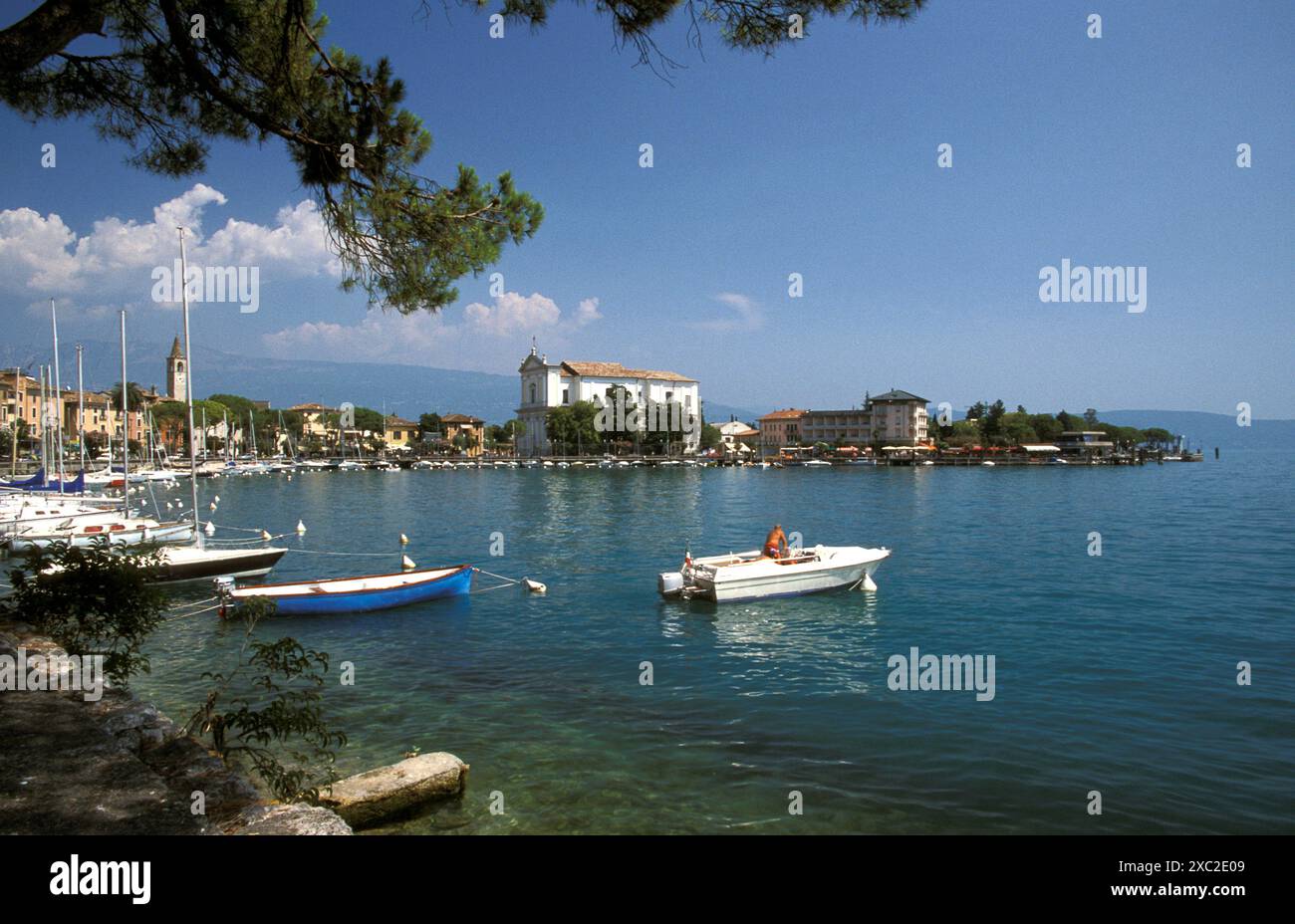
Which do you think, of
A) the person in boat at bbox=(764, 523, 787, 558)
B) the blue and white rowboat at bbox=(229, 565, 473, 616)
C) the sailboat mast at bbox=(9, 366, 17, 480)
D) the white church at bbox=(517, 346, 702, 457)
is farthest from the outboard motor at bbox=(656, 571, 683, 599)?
the white church at bbox=(517, 346, 702, 457)

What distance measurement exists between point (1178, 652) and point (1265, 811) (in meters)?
7.99

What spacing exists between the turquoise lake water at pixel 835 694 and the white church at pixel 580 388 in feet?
406

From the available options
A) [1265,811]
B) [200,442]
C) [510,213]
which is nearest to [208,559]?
[510,213]

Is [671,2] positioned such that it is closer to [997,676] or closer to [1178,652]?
[997,676]

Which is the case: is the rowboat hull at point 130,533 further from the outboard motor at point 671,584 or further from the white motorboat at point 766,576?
the white motorboat at point 766,576

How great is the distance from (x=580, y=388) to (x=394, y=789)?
485 feet

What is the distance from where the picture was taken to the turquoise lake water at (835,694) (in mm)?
8633

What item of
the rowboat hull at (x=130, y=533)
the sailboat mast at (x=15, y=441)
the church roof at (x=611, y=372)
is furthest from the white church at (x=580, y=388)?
the rowboat hull at (x=130, y=533)

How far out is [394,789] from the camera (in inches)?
303

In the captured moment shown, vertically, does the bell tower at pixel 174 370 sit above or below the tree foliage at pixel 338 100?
above

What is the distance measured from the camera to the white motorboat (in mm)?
19203

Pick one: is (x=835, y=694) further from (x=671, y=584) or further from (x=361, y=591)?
(x=361, y=591)

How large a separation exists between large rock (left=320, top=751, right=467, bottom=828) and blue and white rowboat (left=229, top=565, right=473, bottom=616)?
10.2 m
